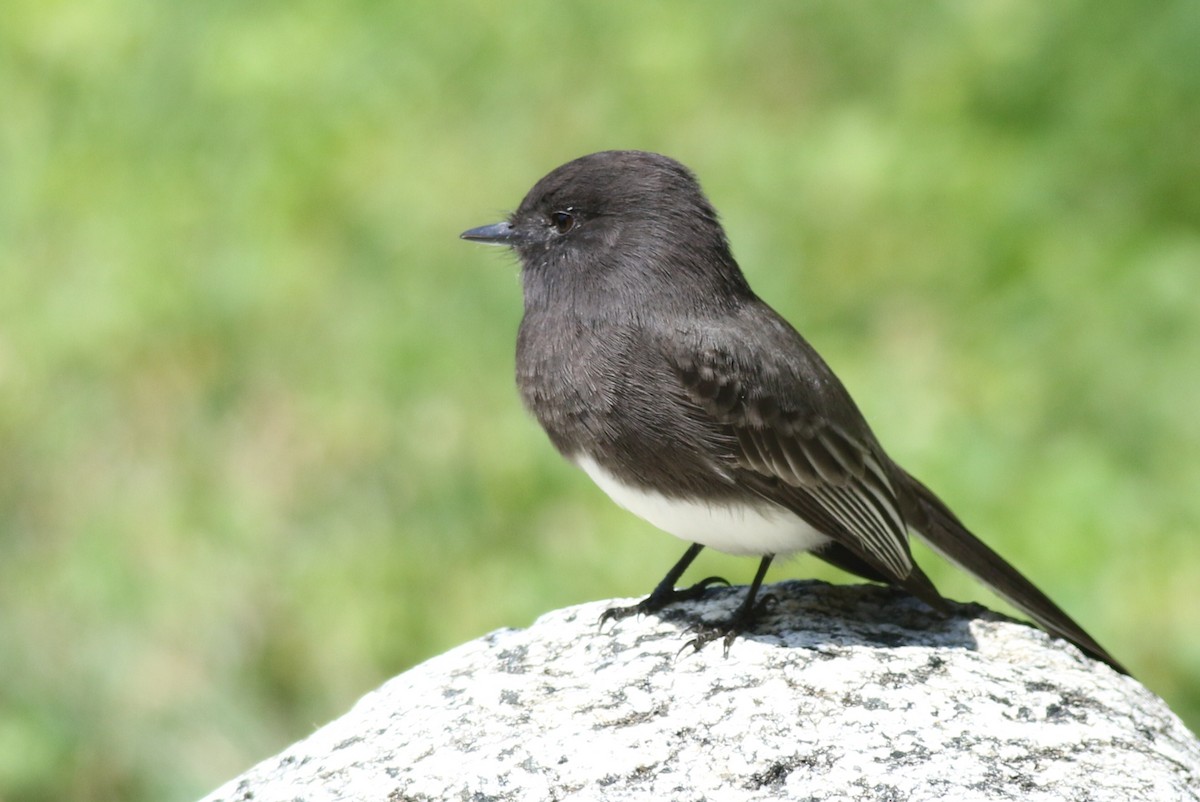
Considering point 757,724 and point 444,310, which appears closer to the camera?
point 757,724

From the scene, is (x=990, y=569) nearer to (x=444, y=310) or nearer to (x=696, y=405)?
(x=696, y=405)

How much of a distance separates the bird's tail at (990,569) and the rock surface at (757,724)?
88 millimetres

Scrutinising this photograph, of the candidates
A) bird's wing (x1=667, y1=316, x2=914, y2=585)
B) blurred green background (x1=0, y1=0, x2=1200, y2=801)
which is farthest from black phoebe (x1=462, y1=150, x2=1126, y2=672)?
blurred green background (x1=0, y1=0, x2=1200, y2=801)

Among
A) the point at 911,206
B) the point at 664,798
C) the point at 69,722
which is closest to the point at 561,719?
the point at 664,798

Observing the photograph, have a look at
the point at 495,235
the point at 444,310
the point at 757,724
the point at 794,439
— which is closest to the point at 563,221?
the point at 495,235

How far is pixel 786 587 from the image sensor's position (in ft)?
12.5

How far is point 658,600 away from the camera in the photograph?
147 inches

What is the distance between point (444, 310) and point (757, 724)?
3475mm

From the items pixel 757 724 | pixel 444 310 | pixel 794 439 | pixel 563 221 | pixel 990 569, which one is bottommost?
pixel 757 724

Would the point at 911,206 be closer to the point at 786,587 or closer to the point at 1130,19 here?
the point at 1130,19

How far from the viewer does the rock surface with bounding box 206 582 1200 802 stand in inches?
115

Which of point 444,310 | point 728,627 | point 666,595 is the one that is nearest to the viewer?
point 728,627

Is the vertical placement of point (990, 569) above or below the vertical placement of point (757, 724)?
above

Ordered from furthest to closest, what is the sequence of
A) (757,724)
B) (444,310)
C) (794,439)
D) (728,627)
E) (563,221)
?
(444,310)
(563,221)
(794,439)
(728,627)
(757,724)
